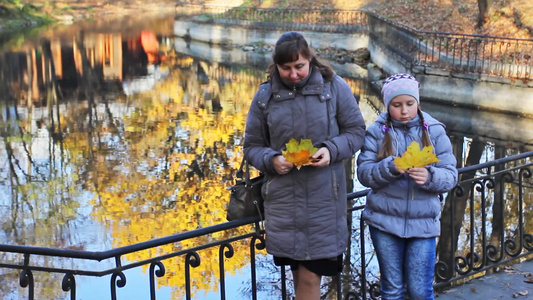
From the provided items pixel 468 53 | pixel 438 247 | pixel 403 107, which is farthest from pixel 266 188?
pixel 468 53

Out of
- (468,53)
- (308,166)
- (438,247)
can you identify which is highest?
(308,166)

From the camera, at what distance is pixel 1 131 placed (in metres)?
18.9

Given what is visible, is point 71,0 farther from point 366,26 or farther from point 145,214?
point 145,214

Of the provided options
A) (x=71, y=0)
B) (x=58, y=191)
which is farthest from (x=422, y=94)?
(x=71, y=0)

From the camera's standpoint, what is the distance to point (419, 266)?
4.16 m

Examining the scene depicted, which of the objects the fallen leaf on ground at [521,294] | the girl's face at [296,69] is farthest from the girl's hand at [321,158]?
the fallen leaf on ground at [521,294]

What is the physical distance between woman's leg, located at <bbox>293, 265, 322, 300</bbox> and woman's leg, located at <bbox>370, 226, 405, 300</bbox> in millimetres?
487

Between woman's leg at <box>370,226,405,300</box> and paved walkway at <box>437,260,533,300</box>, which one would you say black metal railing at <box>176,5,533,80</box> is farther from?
woman's leg at <box>370,226,405,300</box>

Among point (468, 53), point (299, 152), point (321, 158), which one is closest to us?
point (299, 152)

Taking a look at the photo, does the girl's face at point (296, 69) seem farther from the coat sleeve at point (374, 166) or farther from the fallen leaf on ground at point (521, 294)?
the fallen leaf on ground at point (521, 294)

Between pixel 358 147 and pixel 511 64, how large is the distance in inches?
602

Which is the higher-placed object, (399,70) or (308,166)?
(308,166)

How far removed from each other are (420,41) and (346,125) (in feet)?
61.8

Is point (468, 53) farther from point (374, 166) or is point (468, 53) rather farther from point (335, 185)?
point (335, 185)
